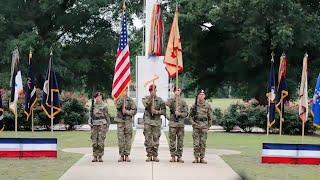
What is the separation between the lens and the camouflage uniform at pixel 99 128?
15.7 meters

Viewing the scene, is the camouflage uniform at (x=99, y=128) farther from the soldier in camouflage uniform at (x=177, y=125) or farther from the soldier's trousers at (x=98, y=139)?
the soldier in camouflage uniform at (x=177, y=125)

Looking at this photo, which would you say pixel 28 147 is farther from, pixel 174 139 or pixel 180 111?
pixel 180 111

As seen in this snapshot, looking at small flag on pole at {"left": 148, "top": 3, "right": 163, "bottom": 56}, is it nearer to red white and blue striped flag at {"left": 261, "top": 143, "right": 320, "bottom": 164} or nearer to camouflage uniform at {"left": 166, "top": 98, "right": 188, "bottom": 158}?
camouflage uniform at {"left": 166, "top": 98, "right": 188, "bottom": 158}

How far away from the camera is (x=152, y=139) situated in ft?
51.8

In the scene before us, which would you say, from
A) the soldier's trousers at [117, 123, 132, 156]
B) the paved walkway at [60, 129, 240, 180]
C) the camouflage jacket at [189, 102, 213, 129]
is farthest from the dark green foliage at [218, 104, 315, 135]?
the soldier's trousers at [117, 123, 132, 156]

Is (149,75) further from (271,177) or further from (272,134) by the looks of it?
(271,177)

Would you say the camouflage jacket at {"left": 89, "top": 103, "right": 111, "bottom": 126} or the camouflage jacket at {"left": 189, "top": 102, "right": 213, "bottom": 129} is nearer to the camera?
the camouflage jacket at {"left": 189, "top": 102, "right": 213, "bottom": 129}

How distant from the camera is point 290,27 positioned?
32.6 metres

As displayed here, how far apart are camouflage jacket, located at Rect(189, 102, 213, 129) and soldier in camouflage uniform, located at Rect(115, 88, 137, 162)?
1.57 meters

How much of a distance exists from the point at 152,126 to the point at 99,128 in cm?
136

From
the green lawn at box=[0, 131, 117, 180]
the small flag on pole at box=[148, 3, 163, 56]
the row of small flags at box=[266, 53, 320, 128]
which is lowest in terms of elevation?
the green lawn at box=[0, 131, 117, 180]

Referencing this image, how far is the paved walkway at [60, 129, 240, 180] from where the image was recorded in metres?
12.9

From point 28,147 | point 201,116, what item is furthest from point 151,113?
point 28,147

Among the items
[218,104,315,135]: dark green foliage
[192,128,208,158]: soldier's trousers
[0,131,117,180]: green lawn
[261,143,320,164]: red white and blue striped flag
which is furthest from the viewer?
[218,104,315,135]: dark green foliage
